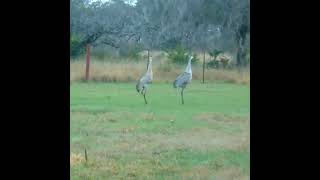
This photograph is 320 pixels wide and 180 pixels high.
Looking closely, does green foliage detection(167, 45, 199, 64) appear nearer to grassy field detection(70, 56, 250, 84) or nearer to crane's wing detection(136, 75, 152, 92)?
grassy field detection(70, 56, 250, 84)

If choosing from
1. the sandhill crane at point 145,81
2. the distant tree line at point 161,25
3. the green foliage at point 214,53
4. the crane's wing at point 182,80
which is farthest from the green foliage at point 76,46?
the green foliage at point 214,53

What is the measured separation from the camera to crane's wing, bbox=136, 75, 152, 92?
2.61 metres

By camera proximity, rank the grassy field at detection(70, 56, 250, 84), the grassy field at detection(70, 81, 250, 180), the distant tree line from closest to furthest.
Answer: the grassy field at detection(70, 81, 250, 180)
the distant tree line
the grassy field at detection(70, 56, 250, 84)

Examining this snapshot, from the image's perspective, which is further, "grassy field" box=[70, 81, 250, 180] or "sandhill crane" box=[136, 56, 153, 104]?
"sandhill crane" box=[136, 56, 153, 104]

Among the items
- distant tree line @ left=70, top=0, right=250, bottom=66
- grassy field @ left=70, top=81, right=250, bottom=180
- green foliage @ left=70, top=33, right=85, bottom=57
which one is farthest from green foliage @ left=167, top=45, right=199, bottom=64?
green foliage @ left=70, top=33, right=85, bottom=57

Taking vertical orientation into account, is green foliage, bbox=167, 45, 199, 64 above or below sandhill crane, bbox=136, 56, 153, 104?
above

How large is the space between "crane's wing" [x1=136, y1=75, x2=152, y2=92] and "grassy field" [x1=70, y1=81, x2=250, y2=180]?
42 millimetres

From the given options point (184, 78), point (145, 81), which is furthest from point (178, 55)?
point (145, 81)

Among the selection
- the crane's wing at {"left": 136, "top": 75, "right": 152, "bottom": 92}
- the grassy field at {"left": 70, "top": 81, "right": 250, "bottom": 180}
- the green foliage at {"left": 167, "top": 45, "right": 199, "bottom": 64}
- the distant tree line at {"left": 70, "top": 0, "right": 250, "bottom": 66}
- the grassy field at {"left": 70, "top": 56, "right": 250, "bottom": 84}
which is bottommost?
the grassy field at {"left": 70, "top": 81, "right": 250, "bottom": 180}

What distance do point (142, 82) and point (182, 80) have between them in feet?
0.70

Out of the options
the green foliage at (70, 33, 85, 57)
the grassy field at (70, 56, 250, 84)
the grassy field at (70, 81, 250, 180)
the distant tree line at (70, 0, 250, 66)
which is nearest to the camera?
the grassy field at (70, 81, 250, 180)

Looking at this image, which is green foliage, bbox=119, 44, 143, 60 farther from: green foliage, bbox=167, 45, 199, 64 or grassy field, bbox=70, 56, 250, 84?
green foliage, bbox=167, 45, 199, 64
